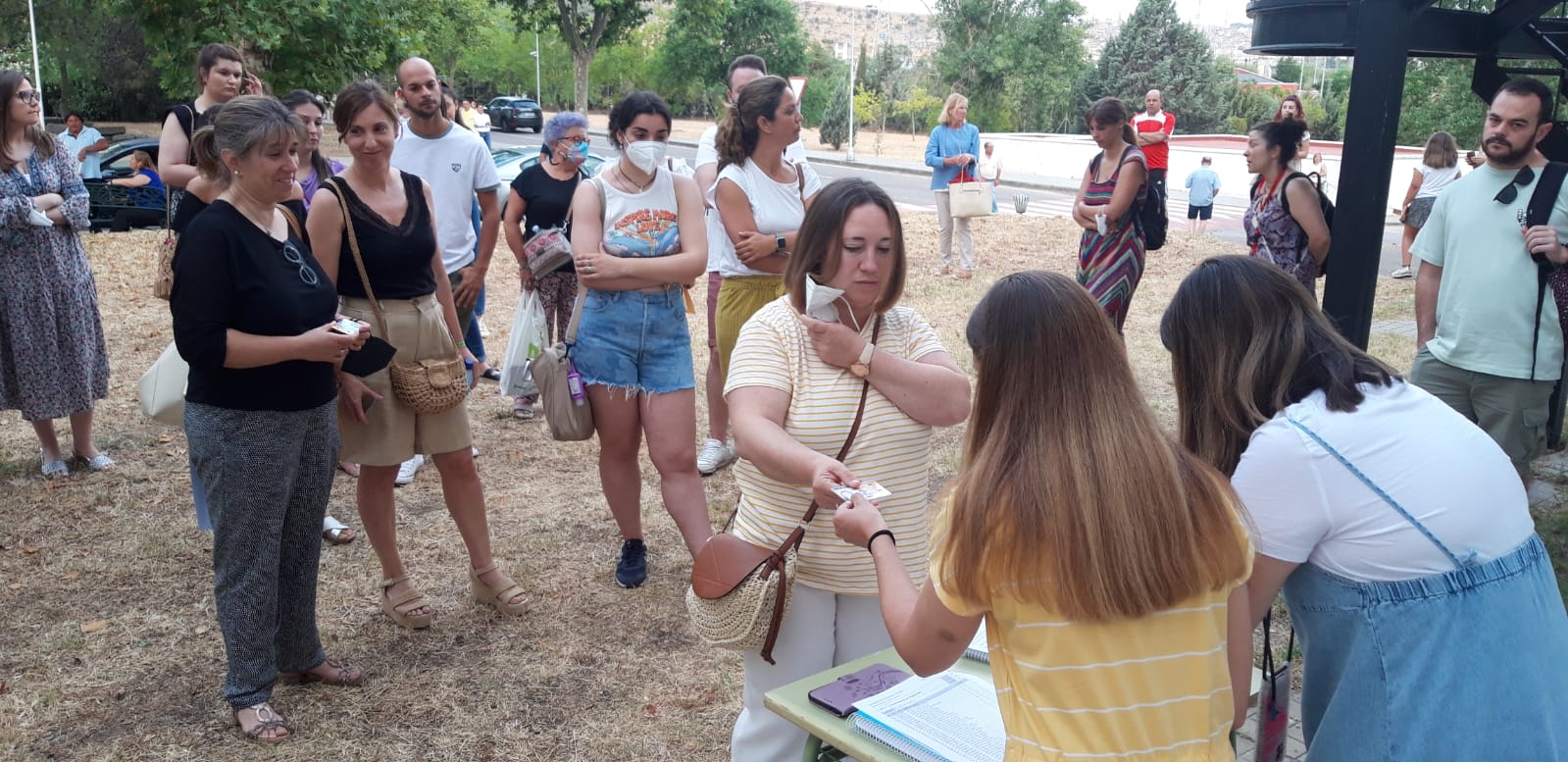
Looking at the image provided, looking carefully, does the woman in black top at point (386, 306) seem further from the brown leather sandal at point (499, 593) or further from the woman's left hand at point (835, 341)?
the woman's left hand at point (835, 341)

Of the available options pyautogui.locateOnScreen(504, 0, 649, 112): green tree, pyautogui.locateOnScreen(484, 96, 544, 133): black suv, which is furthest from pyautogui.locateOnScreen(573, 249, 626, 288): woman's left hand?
pyautogui.locateOnScreen(484, 96, 544, 133): black suv

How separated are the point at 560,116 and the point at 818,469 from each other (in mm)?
4157

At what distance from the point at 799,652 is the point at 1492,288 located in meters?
3.24

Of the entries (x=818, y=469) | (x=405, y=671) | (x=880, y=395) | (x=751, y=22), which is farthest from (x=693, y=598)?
(x=751, y=22)

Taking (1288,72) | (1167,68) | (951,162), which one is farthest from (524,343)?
(1288,72)

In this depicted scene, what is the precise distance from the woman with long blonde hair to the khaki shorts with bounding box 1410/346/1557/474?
3.10 m

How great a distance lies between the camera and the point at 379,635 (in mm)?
3893

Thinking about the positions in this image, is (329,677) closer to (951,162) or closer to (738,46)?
(951,162)

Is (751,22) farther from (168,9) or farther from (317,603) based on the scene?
(317,603)

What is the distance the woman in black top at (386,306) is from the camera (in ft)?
11.7

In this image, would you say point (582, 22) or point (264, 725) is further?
point (582, 22)

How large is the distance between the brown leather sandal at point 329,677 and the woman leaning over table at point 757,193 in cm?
200

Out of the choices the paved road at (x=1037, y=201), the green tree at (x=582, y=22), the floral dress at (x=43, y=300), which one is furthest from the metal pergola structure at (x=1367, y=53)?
the green tree at (x=582, y=22)

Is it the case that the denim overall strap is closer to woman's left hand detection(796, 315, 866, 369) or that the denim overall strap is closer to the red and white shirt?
woman's left hand detection(796, 315, 866, 369)
